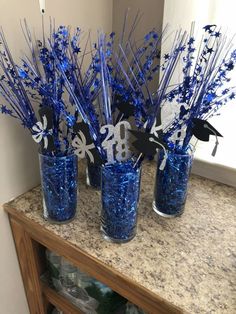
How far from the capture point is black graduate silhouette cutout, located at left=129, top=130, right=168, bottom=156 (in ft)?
2.09

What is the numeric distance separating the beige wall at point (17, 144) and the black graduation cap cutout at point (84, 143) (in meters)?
0.27

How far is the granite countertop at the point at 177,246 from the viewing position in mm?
673

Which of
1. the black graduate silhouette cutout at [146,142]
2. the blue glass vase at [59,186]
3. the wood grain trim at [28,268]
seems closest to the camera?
the black graduate silhouette cutout at [146,142]

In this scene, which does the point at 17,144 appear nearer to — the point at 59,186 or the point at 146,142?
the point at 59,186

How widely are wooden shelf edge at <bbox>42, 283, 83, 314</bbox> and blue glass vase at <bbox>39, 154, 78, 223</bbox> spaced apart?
358 millimetres

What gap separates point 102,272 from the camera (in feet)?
2.48

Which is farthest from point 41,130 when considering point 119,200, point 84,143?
point 119,200

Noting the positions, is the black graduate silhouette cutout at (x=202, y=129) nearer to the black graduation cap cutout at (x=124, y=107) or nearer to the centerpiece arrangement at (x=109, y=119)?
the centerpiece arrangement at (x=109, y=119)

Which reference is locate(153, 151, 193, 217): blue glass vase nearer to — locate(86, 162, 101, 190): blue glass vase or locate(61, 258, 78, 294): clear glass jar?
locate(86, 162, 101, 190): blue glass vase

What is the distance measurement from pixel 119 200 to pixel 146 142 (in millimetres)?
188

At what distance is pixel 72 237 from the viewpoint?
820mm

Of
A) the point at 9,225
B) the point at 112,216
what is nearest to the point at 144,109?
the point at 112,216

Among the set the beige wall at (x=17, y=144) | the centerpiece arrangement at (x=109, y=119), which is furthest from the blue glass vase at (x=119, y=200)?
the beige wall at (x=17, y=144)

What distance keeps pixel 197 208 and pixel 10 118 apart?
658mm
